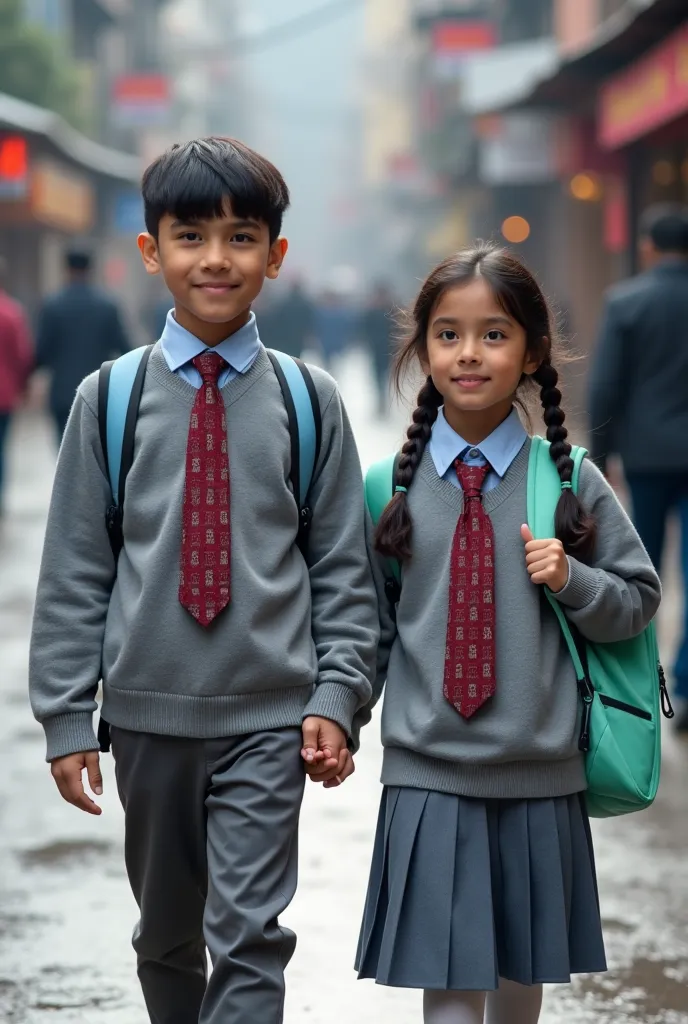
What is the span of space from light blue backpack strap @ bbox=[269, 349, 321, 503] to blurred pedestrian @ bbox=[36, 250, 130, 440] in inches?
326

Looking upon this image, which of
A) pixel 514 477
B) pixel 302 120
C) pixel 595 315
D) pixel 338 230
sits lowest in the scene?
pixel 514 477

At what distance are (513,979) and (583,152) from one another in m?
18.0

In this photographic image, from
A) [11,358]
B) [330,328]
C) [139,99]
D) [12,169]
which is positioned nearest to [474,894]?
[11,358]

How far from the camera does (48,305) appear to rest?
1176 cm

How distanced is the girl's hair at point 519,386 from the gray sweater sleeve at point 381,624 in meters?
0.07

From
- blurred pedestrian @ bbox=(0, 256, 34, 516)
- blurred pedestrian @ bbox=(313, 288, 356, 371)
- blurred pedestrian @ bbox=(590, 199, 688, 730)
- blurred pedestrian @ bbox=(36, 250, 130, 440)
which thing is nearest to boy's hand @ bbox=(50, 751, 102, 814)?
blurred pedestrian @ bbox=(590, 199, 688, 730)

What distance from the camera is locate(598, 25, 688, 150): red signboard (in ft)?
40.8

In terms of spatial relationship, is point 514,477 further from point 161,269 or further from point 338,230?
point 338,230

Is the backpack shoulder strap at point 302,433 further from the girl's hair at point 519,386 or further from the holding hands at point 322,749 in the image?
the holding hands at point 322,749

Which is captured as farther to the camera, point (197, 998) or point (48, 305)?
point (48, 305)

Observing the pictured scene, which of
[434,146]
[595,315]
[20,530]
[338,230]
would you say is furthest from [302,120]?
[20,530]

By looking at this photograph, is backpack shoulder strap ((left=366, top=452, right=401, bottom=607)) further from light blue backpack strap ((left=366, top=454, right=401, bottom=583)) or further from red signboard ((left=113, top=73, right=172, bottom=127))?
red signboard ((left=113, top=73, right=172, bottom=127))

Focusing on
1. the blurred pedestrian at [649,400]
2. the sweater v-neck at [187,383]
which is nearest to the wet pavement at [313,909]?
the blurred pedestrian at [649,400]

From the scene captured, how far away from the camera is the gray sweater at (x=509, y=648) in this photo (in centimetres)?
334
